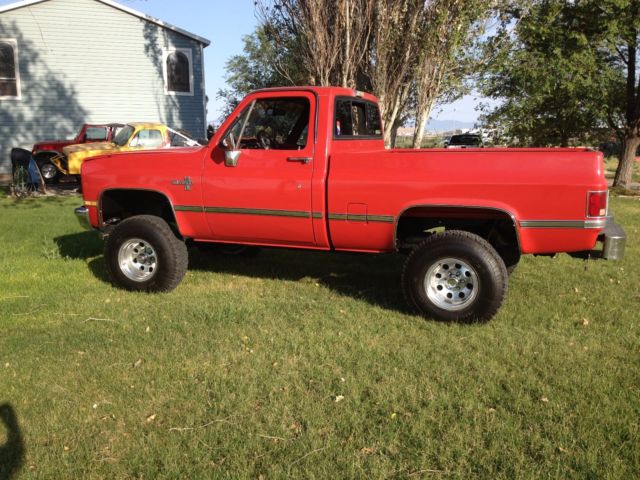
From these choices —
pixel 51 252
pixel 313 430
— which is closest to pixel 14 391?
pixel 313 430

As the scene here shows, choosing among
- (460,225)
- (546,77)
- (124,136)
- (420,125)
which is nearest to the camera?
(460,225)

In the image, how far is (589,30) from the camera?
14.3m

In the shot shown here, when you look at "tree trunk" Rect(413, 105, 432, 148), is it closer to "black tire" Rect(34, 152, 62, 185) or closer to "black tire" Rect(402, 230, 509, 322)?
"black tire" Rect(402, 230, 509, 322)

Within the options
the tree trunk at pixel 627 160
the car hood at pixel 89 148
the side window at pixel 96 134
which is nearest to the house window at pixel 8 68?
the side window at pixel 96 134

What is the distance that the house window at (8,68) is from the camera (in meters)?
18.2

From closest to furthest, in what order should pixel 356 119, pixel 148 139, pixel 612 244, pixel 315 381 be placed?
pixel 315 381 < pixel 612 244 < pixel 356 119 < pixel 148 139

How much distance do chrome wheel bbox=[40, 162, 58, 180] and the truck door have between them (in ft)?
41.3

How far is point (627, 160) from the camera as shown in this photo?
16.1 meters

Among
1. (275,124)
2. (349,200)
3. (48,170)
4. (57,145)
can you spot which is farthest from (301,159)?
(48,170)

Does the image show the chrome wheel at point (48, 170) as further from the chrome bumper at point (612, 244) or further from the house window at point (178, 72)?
the chrome bumper at point (612, 244)

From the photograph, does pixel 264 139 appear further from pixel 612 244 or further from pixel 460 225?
pixel 612 244

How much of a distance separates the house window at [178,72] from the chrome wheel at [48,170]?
17.7ft

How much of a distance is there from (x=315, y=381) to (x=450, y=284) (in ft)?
5.30

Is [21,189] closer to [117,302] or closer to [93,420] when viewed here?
[117,302]
